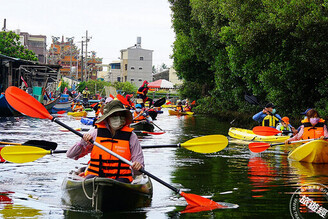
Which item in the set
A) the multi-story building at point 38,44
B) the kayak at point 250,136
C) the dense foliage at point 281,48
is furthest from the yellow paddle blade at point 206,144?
the multi-story building at point 38,44

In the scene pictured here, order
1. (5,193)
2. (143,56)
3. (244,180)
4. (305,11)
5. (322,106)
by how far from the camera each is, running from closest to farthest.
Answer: (5,193), (244,180), (305,11), (322,106), (143,56)

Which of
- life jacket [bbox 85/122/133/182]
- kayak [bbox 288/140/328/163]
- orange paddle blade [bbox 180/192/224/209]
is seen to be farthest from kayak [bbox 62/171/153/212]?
kayak [bbox 288/140/328/163]

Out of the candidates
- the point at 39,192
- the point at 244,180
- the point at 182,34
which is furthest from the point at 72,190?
the point at 182,34

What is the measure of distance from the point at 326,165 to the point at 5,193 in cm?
728

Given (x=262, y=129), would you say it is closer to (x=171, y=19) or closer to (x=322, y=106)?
(x=322, y=106)

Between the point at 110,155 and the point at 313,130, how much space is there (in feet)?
20.7

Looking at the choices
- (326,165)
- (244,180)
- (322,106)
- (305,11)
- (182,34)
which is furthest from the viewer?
(182,34)

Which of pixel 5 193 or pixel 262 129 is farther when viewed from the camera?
pixel 262 129

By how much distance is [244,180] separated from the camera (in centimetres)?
912

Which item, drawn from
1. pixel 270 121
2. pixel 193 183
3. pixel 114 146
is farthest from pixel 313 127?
pixel 114 146

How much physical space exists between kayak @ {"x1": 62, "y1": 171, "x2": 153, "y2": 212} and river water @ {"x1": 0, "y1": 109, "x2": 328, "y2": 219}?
118mm

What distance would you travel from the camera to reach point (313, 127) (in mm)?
11109

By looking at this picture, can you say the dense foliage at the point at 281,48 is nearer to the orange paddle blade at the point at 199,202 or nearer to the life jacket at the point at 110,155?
the orange paddle blade at the point at 199,202

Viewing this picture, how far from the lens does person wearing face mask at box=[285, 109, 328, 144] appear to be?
1095 cm
